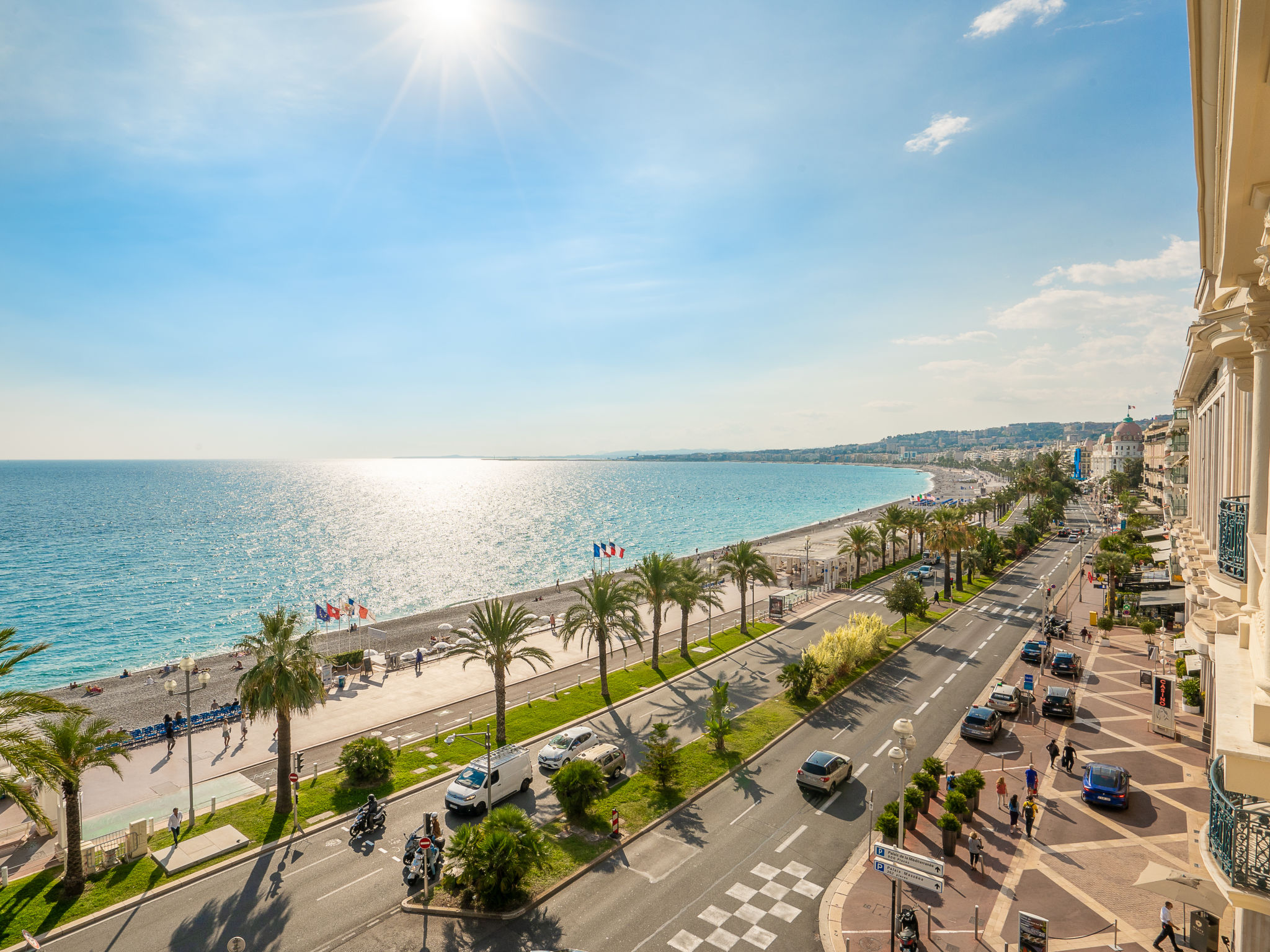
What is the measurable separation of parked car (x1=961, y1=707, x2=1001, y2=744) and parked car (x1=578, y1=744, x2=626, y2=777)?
1528 cm

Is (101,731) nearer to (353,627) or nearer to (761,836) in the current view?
(761,836)

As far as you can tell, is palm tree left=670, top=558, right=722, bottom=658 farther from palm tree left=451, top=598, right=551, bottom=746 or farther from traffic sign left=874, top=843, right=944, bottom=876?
traffic sign left=874, top=843, right=944, bottom=876

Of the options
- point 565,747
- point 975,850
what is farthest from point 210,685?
point 975,850

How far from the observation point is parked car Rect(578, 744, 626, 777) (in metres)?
24.8

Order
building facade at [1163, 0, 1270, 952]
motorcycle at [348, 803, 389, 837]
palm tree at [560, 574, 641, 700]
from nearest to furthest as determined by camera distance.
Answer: building facade at [1163, 0, 1270, 952] → motorcycle at [348, 803, 389, 837] → palm tree at [560, 574, 641, 700]

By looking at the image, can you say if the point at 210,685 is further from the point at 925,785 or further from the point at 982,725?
the point at 982,725

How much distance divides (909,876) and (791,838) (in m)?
7.60

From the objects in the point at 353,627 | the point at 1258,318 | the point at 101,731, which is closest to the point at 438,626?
the point at 353,627

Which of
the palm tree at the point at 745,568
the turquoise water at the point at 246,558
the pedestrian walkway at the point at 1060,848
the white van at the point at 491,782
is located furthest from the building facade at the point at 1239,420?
the turquoise water at the point at 246,558

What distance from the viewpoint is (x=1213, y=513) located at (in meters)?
18.4

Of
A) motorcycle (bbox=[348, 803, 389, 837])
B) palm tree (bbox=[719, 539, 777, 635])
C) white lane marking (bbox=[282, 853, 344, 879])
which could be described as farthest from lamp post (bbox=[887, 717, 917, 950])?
palm tree (bbox=[719, 539, 777, 635])

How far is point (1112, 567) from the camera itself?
151 ft

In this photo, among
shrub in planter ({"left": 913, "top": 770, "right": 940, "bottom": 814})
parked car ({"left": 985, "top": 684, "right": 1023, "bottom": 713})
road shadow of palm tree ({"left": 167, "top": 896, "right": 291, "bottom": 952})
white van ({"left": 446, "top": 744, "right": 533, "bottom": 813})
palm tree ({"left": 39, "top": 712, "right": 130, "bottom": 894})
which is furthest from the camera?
parked car ({"left": 985, "top": 684, "right": 1023, "bottom": 713})

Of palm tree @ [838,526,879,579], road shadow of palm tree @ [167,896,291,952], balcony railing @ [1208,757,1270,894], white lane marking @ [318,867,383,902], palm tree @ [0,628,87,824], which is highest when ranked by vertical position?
balcony railing @ [1208,757,1270,894]
